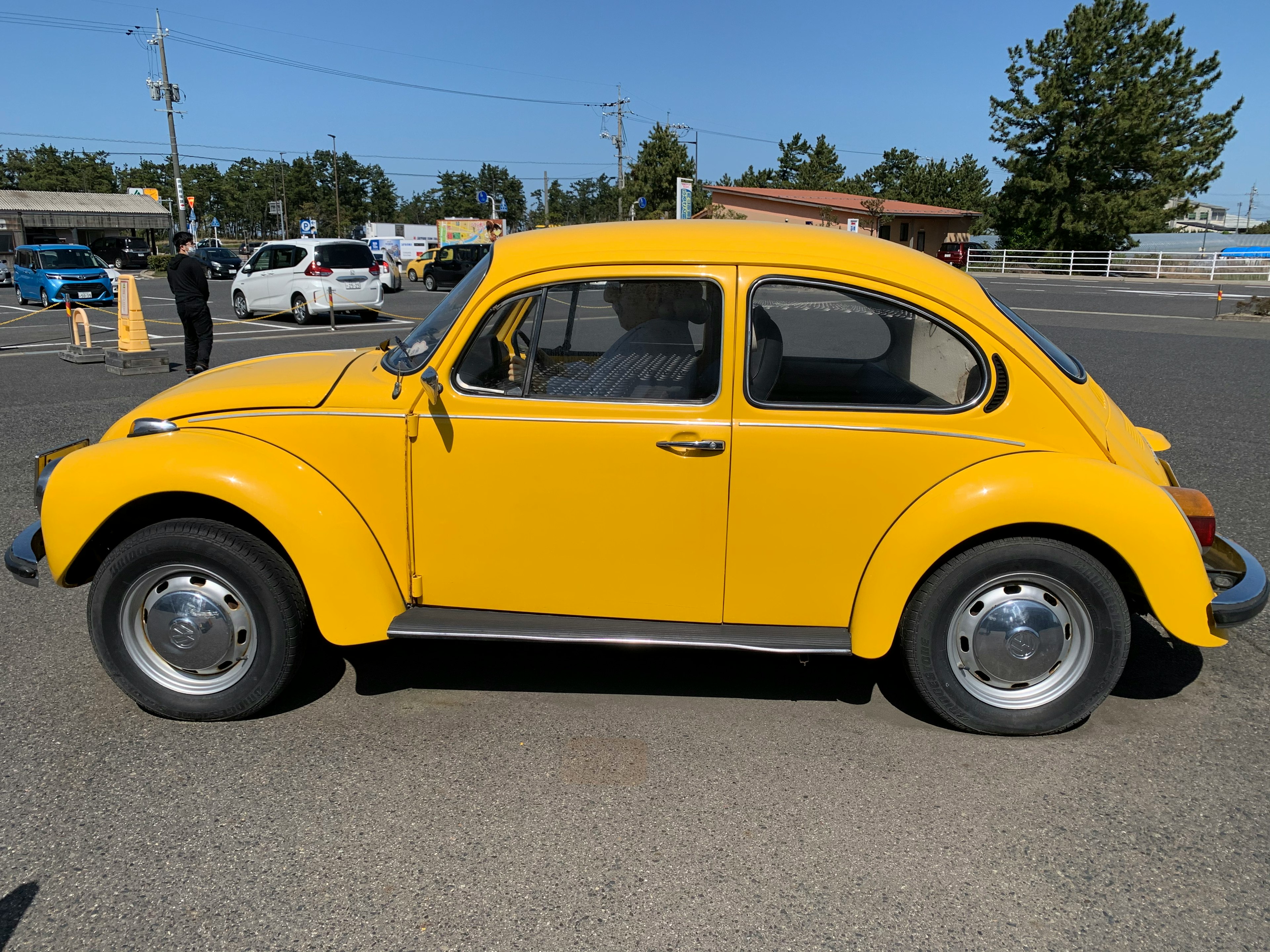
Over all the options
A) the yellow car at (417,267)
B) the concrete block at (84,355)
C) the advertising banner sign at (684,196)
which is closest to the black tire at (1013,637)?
the concrete block at (84,355)

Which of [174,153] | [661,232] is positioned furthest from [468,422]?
[174,153]

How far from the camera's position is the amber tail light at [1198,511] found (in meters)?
3.51

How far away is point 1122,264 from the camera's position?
157 ft

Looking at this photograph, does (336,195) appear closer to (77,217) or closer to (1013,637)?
(77,217)

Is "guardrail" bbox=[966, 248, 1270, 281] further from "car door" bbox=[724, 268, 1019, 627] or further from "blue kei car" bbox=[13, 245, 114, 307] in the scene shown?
"car door" bbox=[724, 268, 1019, 627]

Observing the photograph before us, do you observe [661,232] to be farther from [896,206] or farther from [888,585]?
[896,206]

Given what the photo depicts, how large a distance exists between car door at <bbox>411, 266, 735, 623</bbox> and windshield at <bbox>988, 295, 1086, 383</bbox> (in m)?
1.18

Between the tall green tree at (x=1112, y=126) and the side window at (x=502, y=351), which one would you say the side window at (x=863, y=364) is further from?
the tall green tree at (x=1112, y=126)

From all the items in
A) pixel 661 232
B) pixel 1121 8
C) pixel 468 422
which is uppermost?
pixel 1121 8

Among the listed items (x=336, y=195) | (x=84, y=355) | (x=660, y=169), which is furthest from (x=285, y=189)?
(x=84, y=355)

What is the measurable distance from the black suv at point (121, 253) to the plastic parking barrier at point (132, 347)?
47547 millimetres

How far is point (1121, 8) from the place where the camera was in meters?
51.7

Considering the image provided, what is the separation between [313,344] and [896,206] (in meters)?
54.1

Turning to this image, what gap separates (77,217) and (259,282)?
194 ft
